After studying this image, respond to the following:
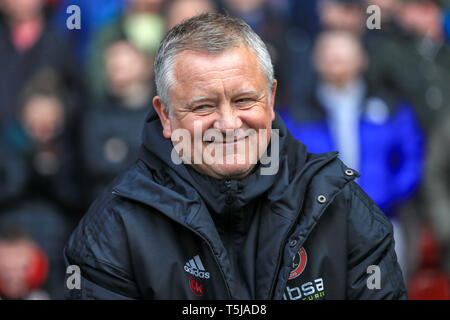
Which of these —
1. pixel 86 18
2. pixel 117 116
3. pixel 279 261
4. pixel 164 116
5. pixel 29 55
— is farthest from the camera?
pixel 86 18

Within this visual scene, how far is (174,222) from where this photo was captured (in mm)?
2105

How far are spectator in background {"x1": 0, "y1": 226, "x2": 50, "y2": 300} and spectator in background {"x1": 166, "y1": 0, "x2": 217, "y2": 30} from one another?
1766mm

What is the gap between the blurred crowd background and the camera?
4.51m

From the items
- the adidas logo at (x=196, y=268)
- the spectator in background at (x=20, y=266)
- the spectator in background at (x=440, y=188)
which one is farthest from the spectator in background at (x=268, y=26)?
the adidas logo at (x=196, y=268)

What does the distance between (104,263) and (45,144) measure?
2783 mm

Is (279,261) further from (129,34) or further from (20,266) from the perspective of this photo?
(129,34)

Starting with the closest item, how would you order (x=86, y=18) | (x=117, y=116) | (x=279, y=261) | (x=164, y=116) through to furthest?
1. (x=279, y=261)
2. (x=164, y=116)
3. (x=117, y=116)
4. (x=86, y=18)

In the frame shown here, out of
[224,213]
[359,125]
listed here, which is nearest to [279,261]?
[224,213]

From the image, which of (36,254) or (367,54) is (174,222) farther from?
(367,54)

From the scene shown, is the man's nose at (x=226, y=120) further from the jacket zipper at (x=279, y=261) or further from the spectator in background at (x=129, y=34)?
the spectator in background at (x=129, y=34)

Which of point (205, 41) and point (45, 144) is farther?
point (45, 144)

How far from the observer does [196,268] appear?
82.3 inches
